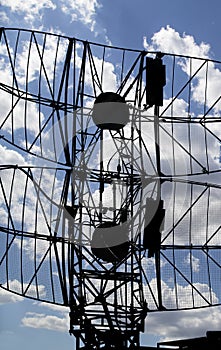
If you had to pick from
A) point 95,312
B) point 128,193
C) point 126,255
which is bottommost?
point 95,312

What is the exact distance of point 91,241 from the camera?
911 inches

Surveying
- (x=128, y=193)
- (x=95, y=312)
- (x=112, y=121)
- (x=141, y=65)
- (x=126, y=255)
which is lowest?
(x=95, y=312)

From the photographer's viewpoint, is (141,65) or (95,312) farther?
(141,65)

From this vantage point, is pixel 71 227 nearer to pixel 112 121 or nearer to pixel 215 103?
pixel 112 121

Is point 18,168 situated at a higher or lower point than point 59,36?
lower

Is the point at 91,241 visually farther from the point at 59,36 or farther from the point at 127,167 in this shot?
the point at 59,36

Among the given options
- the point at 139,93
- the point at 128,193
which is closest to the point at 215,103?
the point at 139,93

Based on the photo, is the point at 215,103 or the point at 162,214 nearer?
the point at 162,214

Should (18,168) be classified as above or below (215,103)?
below

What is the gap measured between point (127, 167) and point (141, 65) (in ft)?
12.8

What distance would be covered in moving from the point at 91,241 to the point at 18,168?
3.67m

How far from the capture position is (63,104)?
2319 centimetres

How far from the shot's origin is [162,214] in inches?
925

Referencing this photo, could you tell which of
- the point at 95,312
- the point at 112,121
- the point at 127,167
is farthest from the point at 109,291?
the point at 112,121
